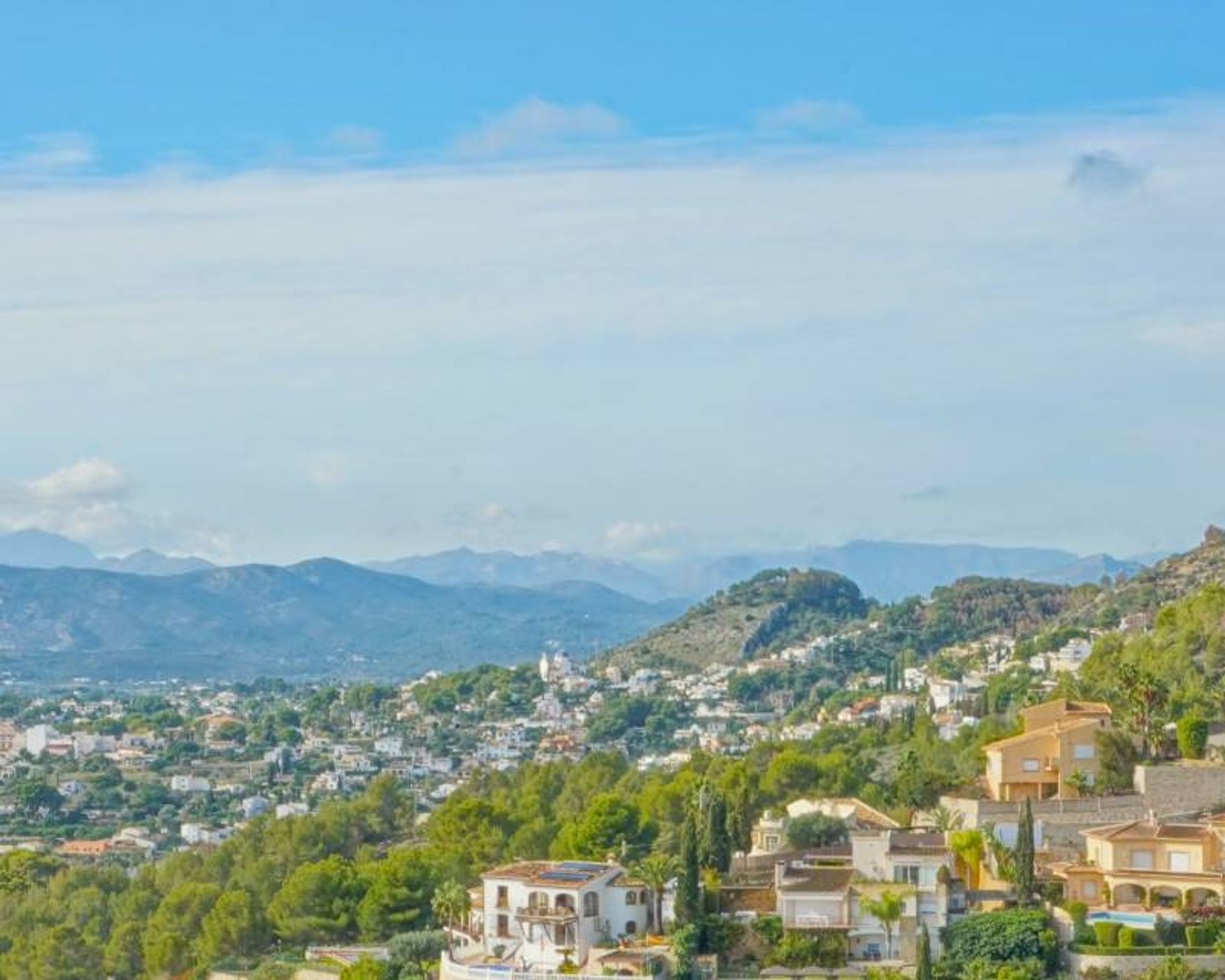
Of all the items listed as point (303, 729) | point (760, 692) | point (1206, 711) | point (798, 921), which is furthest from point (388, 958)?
point (303, 729)

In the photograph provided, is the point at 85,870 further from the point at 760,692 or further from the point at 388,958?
the point at 760,692

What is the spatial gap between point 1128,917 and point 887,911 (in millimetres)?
4198

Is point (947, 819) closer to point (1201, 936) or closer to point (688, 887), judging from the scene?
point (688, 887)

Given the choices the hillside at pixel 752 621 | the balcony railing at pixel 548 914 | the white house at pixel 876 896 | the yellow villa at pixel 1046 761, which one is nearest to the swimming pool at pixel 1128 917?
the white house at pixel 876 896

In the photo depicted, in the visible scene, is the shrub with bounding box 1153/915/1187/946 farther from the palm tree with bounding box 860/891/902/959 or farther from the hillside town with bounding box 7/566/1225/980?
the palm tree with bounding box 860/891/902/959

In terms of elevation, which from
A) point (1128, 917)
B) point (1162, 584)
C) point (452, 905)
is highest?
point (1162, 584)

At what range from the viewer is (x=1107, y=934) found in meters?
38.8

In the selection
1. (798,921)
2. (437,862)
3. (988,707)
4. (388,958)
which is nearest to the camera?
(798,921)

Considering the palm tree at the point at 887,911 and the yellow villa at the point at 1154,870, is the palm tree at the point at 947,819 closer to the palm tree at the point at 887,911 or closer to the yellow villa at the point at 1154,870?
the yellow villa at the point at 1154,870

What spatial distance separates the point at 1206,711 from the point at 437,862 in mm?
18061

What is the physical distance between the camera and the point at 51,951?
57844 millimetres

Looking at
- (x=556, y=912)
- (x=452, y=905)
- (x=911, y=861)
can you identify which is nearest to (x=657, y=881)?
(x=556, y=912)

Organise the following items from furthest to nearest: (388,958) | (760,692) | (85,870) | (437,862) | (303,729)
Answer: (303,729), (760,692), (85,870), (437,862), (388,958)

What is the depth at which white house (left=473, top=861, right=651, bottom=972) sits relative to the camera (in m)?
41.0
